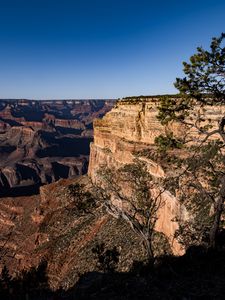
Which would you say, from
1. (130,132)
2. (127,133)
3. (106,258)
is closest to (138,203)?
(106,258)

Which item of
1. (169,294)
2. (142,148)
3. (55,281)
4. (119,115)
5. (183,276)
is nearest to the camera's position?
(169,294)

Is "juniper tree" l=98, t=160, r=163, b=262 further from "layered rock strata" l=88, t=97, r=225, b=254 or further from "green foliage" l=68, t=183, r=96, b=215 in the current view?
"layered rock strata" l=88, t=97, r=225, b=254

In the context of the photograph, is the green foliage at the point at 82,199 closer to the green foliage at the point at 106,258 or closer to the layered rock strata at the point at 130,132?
the green foliage at the point at 106,258

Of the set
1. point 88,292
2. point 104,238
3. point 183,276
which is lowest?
point 104,238

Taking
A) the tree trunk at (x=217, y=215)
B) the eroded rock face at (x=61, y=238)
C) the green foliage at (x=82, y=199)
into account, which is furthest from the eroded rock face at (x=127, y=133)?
the tree trunk at (x=217, y=215)

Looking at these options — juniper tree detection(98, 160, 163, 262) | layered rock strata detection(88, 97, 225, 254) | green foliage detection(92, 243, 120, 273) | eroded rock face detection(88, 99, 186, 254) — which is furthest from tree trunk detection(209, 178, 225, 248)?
eroded rock face detection(88, 99, 186, 254)

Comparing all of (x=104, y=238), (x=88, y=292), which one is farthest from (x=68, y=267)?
(x=88, y=292)

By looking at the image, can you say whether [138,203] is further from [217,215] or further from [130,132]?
[130,132]

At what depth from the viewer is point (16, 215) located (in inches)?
3078

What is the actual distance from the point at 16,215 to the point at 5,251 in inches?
610

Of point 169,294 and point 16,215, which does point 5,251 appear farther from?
point 169,294

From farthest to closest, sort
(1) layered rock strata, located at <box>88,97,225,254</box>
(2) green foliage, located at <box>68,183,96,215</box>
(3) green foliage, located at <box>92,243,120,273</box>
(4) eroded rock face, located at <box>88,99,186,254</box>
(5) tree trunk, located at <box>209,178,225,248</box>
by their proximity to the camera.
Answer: (4) eroded rock face, located at <box>88,99,186,254</box>, (1) layered rock strata, located at <box>88,97,225,254</box>, (3) green foliage, located at <box>92,243,120,273</box>, (2) green foliage, located at <box>68,183,96,215</box>, (5) tree trunk, located at <box>209,178,225,248</box>

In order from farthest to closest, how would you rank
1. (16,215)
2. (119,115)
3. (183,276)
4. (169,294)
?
(16,215), (119,115), (183,276), (169,294)

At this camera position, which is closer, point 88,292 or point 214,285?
point 214,285
